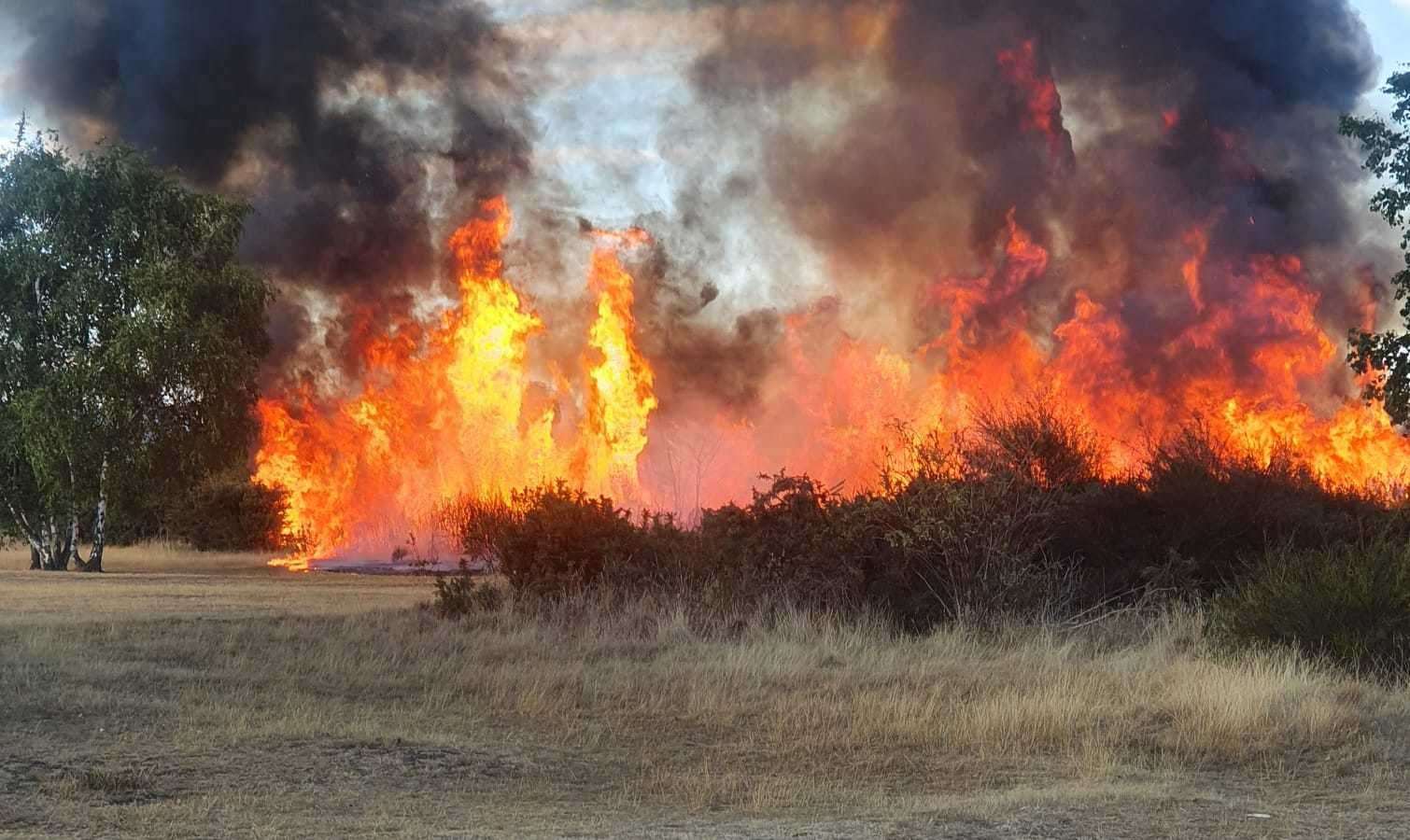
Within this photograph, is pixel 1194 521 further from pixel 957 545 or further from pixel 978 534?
pixel 957 545

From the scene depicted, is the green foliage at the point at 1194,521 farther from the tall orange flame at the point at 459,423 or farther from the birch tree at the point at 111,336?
the birch tree at the point at 111,336

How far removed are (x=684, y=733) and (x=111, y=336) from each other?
86.0 ft

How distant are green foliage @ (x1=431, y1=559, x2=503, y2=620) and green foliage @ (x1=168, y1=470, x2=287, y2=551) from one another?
2793cm

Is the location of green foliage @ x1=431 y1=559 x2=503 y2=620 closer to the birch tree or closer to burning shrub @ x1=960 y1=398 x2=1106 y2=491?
burning shrub @ x1=960 y1=398 x2=1106 y2=491

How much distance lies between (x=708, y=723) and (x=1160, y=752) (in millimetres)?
4056

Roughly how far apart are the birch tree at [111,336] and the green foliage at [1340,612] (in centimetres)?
2606

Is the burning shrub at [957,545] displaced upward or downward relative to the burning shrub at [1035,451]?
downward

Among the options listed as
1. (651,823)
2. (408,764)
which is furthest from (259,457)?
(651,823)

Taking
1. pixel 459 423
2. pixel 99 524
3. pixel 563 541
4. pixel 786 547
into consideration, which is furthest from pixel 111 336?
pixel 786 547

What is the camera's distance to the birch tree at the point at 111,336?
3378 cm

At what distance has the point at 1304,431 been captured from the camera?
110 feet

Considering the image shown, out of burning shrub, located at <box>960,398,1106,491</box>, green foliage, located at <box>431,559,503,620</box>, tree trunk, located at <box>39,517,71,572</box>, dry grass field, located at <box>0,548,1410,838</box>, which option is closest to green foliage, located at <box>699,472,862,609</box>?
dry grass field, located at <box>0,548,1410,838</box>

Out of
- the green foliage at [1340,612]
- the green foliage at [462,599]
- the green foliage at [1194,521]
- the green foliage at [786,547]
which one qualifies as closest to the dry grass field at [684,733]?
the green foliage at [1340,612]

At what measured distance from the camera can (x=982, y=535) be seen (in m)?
20.3
